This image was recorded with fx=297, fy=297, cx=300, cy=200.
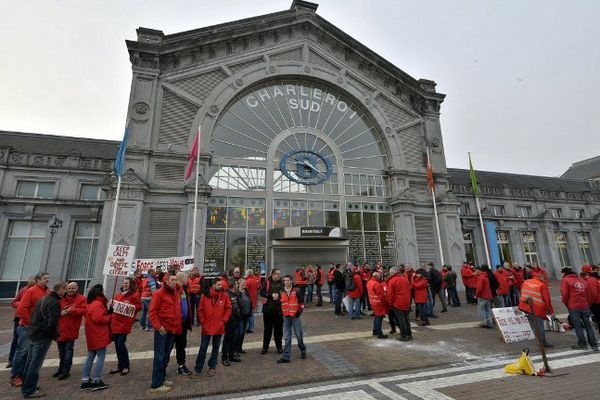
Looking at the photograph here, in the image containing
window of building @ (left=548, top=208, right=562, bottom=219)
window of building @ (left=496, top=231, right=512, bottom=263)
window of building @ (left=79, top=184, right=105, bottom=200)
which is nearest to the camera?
window of building @ (left=79, top=184, right=105, bottom=200)

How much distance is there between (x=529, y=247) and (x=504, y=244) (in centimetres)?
322

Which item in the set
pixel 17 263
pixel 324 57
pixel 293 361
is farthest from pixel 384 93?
pixel 17 263

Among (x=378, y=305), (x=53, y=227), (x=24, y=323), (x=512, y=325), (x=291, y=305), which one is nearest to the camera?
(x=24, y=323)

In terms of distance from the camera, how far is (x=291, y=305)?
7254 mm

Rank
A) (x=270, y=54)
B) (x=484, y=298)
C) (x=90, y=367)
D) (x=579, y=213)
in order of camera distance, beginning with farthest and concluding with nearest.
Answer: (x=579, y=213), (x=270, y=54), (x=484, y=298), (x=90, y=367)

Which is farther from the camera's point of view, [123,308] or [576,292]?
[576,292]

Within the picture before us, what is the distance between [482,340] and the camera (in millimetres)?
8586

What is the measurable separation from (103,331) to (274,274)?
384 centimetres

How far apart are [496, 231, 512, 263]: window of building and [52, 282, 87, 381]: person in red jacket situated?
116ft

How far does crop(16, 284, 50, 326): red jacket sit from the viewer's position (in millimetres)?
6414

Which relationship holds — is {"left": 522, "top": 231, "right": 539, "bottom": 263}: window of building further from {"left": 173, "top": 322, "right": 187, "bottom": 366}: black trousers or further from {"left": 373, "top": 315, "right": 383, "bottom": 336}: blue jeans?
{"left": 173, "top": 322, "right": 187, "bottom": 366}: black trousers

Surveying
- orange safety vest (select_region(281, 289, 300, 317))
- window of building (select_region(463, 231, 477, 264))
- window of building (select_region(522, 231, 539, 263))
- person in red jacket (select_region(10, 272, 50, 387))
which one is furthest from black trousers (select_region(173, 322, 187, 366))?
window of building (select_region(522, 231, 539, 263))

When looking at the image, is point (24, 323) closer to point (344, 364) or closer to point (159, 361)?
point (159, 361)

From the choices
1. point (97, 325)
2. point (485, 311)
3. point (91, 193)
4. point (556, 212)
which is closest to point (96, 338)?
point (97, 325)
